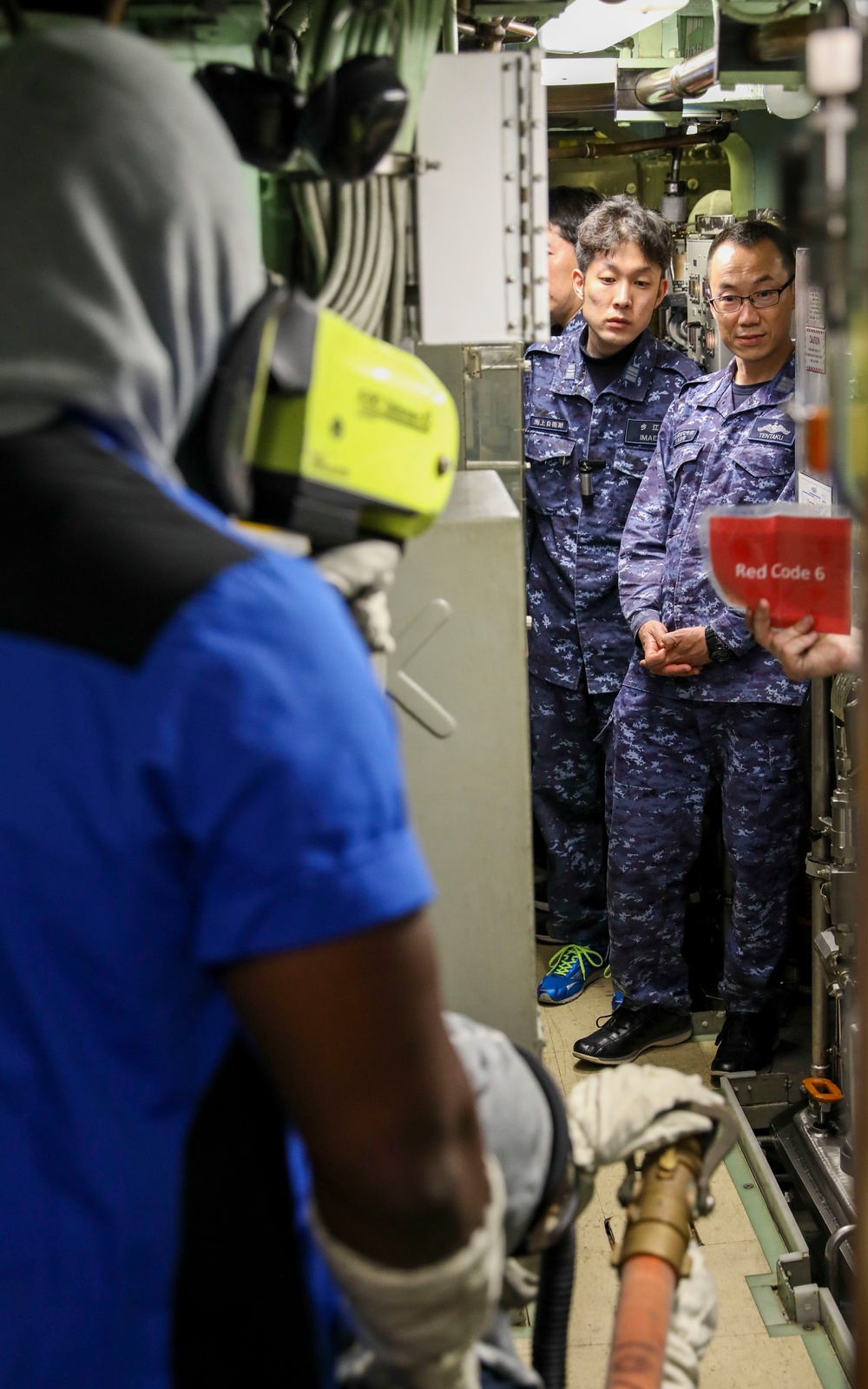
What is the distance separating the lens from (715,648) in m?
3.35

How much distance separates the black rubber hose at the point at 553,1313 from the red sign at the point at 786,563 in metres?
1.40

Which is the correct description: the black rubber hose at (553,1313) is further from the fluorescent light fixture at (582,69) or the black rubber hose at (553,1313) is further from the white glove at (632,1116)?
the fluorescent light fixture at (582,69)

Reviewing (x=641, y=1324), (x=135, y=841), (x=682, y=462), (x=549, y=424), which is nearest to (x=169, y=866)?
(x=135, y=841)

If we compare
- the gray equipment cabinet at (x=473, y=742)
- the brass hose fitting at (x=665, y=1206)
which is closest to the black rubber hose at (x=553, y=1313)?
the brass hose fitting at (x=665, y=1206)

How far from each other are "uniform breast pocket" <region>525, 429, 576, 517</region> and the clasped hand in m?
0.71

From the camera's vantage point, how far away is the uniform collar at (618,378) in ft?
13.1

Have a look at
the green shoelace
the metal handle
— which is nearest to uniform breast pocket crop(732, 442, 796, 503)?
the green shoelace

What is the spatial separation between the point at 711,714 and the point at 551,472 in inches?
39.5

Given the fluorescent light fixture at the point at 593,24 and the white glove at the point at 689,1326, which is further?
the fluorescent light fixture at the point at 593,24

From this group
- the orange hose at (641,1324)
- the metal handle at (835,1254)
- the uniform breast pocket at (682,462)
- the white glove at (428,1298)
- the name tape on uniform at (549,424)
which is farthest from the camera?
the name tape on uniform at (549,424)

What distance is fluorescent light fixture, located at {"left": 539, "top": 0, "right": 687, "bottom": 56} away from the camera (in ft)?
12.6

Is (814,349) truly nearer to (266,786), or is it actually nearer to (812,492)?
(812,492)

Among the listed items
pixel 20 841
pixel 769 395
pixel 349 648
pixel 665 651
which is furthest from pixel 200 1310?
pixel 769 395

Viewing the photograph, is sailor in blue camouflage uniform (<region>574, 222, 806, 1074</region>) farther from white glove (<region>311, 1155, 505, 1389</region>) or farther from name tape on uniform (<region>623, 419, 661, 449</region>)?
white glove (<region>311, 1155, 505, 1389</region>)
